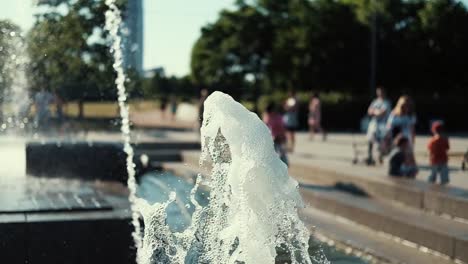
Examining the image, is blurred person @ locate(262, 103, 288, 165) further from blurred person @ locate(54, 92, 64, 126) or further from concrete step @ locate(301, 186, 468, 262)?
blurred person @ locate(54, 92, 64, 126)

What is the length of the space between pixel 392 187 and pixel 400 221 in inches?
51.9

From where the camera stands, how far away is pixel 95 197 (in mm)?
7312

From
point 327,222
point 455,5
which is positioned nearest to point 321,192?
point 327,222

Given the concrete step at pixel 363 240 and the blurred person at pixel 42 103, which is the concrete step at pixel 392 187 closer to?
the concrete step at pixel 363 240

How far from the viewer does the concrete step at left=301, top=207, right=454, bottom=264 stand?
23.5ft

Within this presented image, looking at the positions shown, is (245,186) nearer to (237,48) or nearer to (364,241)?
(364,241)

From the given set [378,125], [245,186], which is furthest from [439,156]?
[245,186]

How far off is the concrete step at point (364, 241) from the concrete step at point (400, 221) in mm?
83

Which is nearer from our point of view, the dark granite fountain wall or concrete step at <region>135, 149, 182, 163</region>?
the dark granite fountain wall

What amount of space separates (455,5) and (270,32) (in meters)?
9.49

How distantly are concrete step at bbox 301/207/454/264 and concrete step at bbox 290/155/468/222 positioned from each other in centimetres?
63

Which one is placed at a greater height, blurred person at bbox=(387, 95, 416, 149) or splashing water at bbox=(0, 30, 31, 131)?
splashing water at bbox=(0, 30, 31, 131)

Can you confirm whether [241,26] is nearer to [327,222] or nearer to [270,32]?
[270,32]

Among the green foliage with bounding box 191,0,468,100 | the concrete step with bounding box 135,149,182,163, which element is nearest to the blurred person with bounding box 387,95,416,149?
the concrete step with bounding box 135,149,182,163
